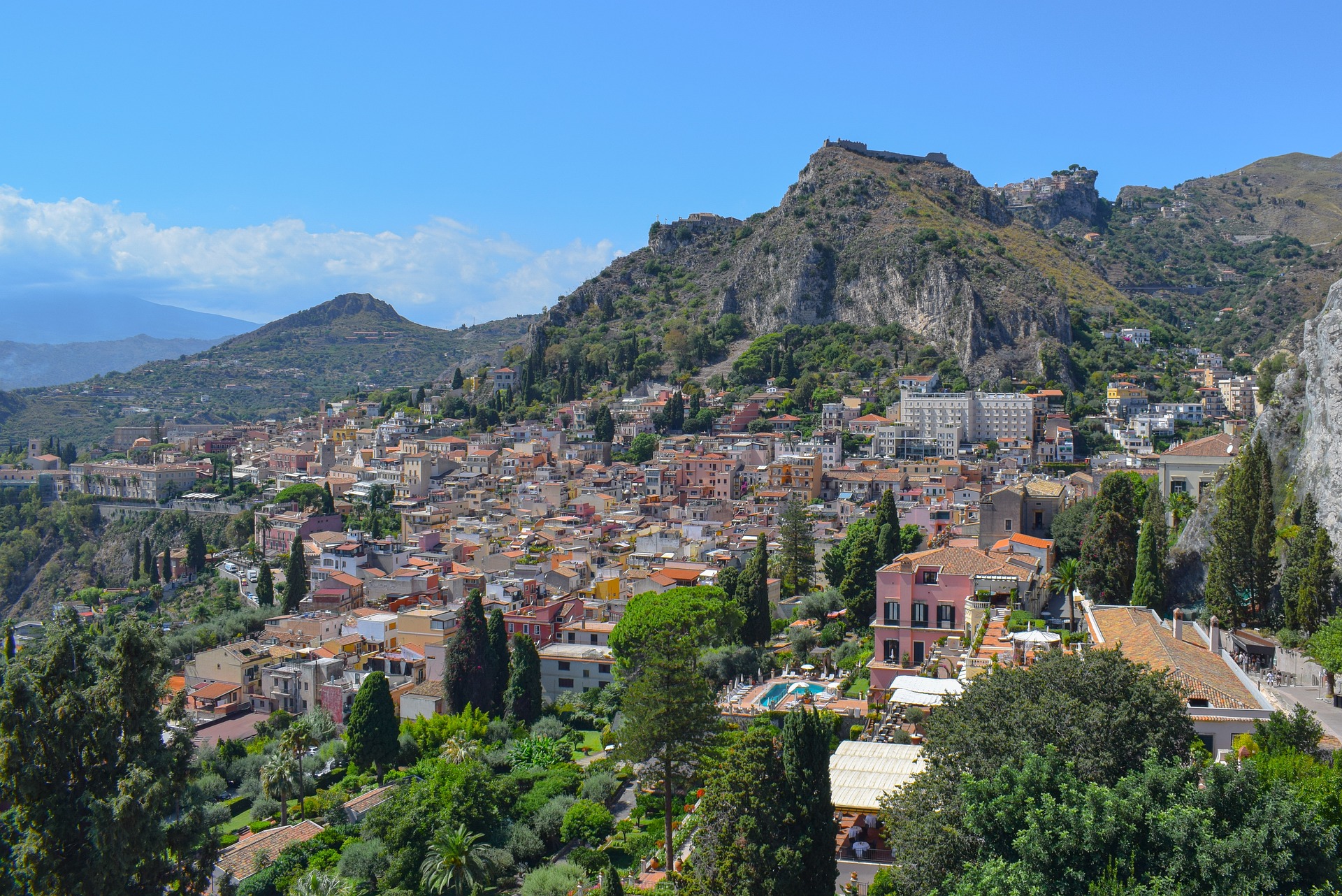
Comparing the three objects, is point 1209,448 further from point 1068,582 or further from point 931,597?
point 931,597

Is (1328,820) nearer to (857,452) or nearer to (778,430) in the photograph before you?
(857,452)

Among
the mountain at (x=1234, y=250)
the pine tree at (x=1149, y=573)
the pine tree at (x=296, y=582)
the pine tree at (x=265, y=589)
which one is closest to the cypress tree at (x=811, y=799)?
the pine tree at (x=1149, y=573)

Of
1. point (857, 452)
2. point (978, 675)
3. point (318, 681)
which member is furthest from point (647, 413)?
point (978, 675)

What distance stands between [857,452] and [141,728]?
5919 centimetres

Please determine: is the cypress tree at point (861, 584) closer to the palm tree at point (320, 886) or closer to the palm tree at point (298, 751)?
the palm tree at point (298, 751)

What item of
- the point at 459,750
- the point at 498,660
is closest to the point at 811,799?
the point at 459,750

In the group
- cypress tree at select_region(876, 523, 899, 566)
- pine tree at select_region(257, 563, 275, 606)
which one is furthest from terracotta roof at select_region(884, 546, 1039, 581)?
pine tree at select_region(257, 563, 275, 606)

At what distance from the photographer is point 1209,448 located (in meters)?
38.2

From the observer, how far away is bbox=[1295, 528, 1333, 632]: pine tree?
76.6 ft

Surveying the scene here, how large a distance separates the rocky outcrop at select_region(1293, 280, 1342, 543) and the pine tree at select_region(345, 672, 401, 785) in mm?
24495

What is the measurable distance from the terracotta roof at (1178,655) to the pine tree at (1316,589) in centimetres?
246

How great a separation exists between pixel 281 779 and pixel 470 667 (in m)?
6.24

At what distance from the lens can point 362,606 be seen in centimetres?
4109

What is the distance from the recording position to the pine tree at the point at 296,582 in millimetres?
44500
